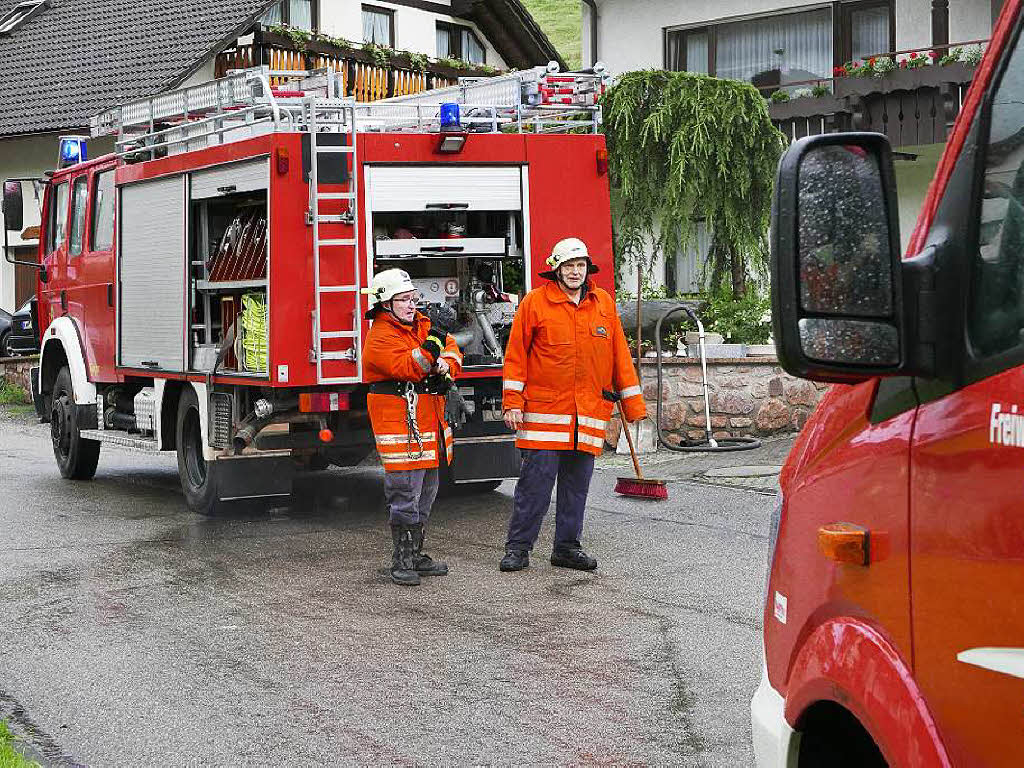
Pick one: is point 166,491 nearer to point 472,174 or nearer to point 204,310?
point 204,310

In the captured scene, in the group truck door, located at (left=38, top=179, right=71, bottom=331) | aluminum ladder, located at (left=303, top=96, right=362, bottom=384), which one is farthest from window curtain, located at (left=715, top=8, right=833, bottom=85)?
aluminum ladder, located at (left=303, top=96, right=362, bottom=384)

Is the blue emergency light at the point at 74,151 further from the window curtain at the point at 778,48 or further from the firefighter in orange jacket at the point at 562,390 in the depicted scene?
the window curtain at the point at 778,48

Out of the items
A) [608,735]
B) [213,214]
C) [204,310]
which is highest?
[213,214]

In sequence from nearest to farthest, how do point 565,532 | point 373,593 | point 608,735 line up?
point 608,735 < point 373,593 < point 565,532

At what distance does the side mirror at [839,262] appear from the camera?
2279 mm

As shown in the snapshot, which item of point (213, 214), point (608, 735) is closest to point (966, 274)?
point (608, 735)

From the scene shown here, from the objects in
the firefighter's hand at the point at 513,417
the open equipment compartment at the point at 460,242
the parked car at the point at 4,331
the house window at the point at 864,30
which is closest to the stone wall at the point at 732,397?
the open equipment compartment at the point at 460,242

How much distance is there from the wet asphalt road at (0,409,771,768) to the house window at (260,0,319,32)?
18.8 metres

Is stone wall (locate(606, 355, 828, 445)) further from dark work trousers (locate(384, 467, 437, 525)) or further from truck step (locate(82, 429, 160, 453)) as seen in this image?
dark work trousers (locate(384, 467, 437, 525))

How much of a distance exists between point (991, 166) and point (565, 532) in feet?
22.1

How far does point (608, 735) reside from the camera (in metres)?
5.54

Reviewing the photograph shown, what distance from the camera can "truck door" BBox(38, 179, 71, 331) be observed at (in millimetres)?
13891

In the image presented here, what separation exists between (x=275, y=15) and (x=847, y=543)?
90.3ft

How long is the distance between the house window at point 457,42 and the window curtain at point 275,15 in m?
4.29
